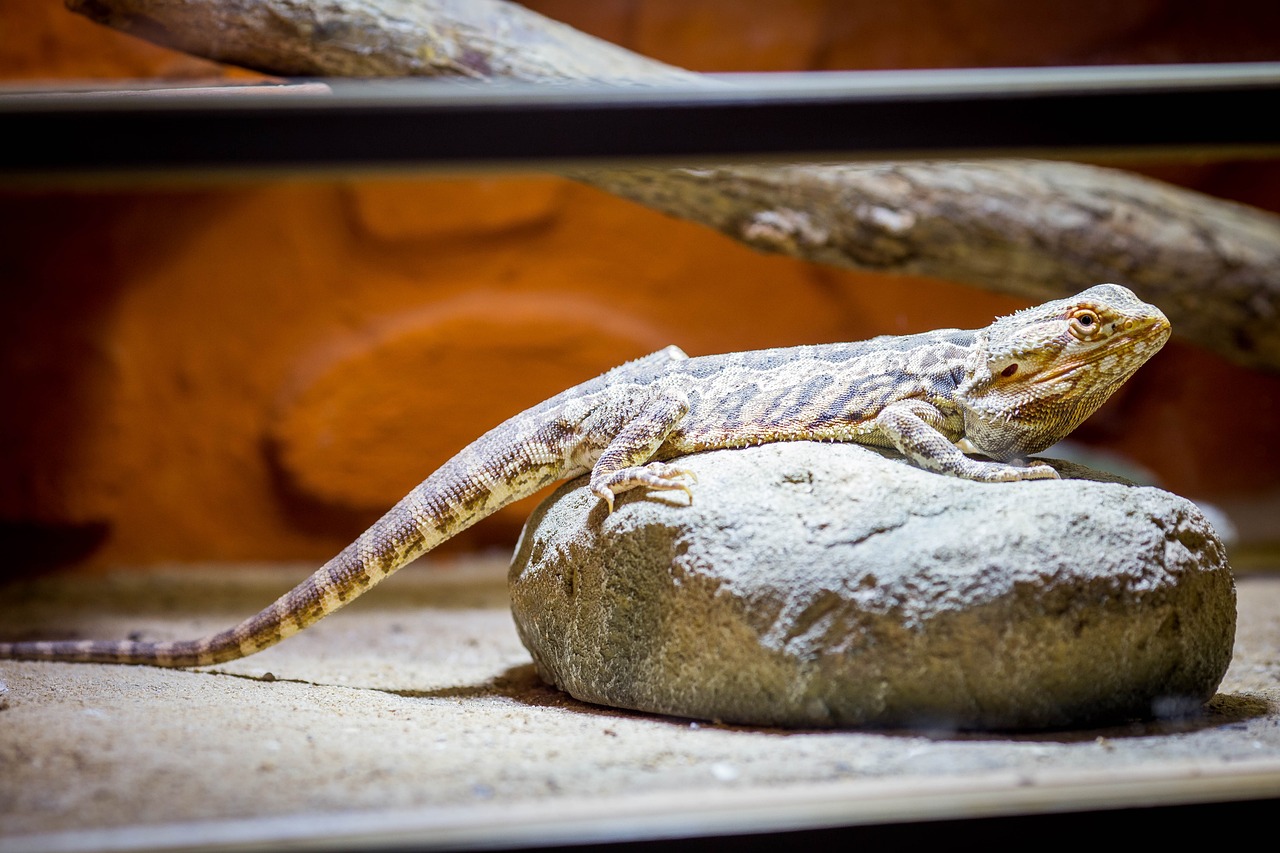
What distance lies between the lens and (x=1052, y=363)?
330 centimetres

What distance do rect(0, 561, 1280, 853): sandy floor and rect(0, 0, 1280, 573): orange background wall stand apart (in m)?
2.89

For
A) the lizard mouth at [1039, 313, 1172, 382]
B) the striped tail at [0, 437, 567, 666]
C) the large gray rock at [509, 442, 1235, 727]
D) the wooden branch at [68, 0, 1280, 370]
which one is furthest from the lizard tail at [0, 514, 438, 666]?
the lizard mouth at [1039, 313, 1172, 382]

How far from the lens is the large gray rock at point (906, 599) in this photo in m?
2.68

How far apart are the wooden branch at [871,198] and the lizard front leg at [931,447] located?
119 cm

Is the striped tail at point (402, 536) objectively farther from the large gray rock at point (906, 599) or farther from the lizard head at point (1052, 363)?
the lizard head at point (1052, 363)

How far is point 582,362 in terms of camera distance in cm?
669

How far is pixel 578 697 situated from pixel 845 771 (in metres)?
1.23

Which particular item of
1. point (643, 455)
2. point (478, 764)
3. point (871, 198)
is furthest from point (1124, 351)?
point (478, 764)

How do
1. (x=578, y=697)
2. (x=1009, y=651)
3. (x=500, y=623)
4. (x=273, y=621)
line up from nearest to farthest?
(x=1009, y=651), (x=578, y=697), (x=273, y=621), (x=500, y=623)

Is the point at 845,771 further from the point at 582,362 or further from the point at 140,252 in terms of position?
the point at 140,252

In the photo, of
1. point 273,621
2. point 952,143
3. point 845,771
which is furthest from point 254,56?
point 845,771

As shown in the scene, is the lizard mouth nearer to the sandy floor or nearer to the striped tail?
the sandy floor

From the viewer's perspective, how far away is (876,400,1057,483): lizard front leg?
10.1 ft

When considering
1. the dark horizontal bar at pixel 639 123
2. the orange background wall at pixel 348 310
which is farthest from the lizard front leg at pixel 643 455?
the orange background wall at pixel 348 310
